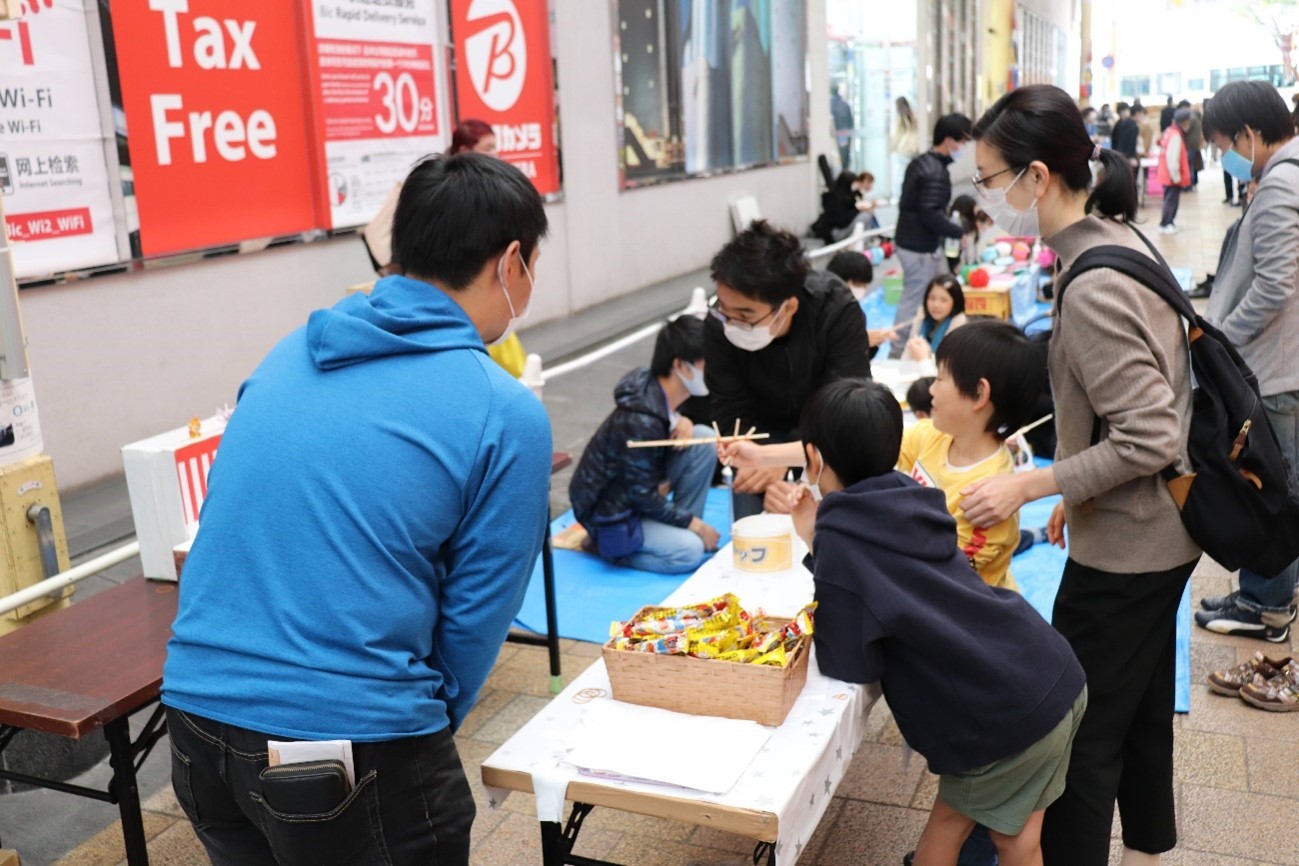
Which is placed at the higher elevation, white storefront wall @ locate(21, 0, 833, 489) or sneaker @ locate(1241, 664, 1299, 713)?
white storefront wall @ locate(21, 0, 833, 489)

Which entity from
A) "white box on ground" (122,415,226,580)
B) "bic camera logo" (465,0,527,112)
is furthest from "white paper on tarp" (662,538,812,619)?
"bic camera logo" (465,0,527,112)

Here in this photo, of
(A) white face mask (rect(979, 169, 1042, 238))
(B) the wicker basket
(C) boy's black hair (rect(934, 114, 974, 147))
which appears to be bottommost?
(B) the wicker basket

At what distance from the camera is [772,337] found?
3.20m

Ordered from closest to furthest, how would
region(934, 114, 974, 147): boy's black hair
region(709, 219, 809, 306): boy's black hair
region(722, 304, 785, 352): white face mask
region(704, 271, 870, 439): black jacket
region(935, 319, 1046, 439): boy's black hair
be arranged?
region(935, 319, 1046, 439): boy's black hair → region(709, 219, 809, 306): boy's black hair → region(722, 304, 785, 352): white face mask → region(704, 271, 870, 439): black jacket → region(934, 114, 974, 147): boy's black hair

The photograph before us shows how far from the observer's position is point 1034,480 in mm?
2158

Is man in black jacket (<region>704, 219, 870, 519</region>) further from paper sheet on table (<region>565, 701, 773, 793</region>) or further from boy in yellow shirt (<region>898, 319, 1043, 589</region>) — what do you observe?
paper sheet on table (<region>565, 701, 773, 793</region>)

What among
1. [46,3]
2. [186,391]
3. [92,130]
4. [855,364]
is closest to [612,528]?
[855,364]

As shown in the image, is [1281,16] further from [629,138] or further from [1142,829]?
[1142,829]

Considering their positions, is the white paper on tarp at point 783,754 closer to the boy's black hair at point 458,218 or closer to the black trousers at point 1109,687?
the black trousers at point 1109,687

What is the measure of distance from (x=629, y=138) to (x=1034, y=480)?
8.62m

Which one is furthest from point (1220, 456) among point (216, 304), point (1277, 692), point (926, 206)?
point (926, 206)

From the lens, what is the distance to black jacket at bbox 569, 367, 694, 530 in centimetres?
446

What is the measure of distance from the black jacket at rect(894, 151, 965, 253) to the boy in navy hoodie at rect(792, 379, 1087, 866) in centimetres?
609

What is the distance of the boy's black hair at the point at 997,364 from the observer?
273 centimetres
